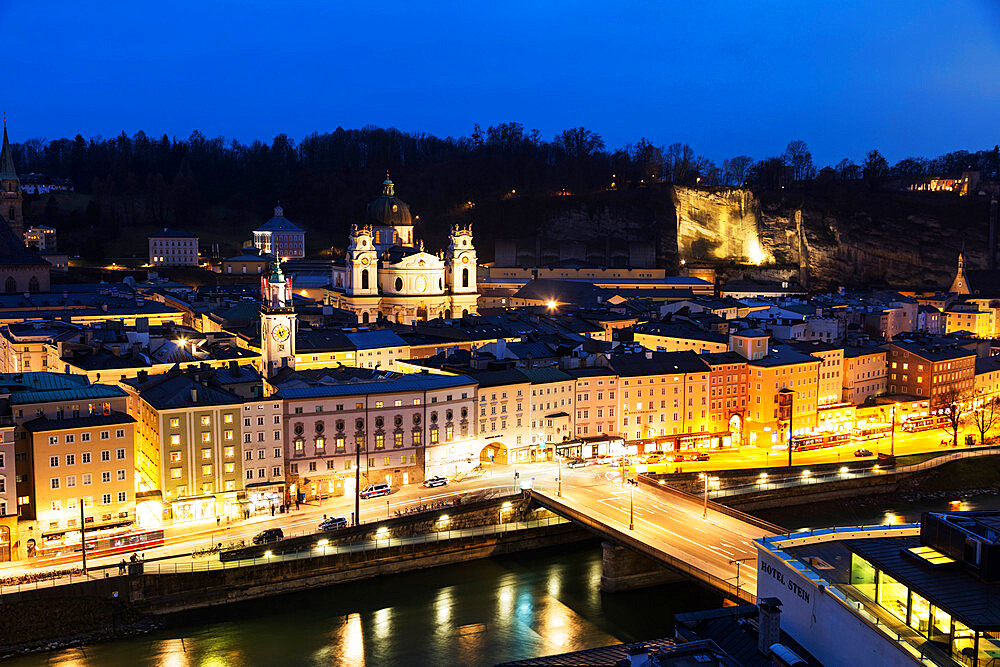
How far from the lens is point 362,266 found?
179 feet

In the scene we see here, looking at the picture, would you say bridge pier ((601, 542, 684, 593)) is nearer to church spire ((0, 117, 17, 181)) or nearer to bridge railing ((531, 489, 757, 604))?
bridge railing ((531, 489, 757, 604))

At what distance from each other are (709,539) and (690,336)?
62.9 feet

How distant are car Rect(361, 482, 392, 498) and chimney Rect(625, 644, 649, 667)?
13.0 meters

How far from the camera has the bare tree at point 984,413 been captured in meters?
39.3

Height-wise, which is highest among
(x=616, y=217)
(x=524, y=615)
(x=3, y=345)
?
(x=616, y=217)

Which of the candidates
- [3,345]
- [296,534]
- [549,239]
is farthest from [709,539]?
[549,239]

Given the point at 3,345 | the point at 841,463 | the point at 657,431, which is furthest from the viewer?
the point at 3,345

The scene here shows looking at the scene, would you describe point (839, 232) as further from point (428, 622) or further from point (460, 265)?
point (428, 622)

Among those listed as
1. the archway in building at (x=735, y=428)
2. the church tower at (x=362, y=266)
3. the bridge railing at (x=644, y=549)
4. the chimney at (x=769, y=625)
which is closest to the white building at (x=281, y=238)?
the church tower at (x=362, y=266)

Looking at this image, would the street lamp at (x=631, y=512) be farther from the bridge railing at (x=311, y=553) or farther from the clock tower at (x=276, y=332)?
the clock tower at (x=276, y=332)

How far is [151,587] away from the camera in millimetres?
21844

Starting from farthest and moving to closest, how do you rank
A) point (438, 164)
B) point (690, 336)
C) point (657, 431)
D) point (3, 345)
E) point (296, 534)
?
point (438, 164)
point (690, 336)
point (3, 345)
point (657, 431)
point (296, 534)

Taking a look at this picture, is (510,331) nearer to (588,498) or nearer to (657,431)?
(657,431)

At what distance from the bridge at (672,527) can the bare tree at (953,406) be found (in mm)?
17968
